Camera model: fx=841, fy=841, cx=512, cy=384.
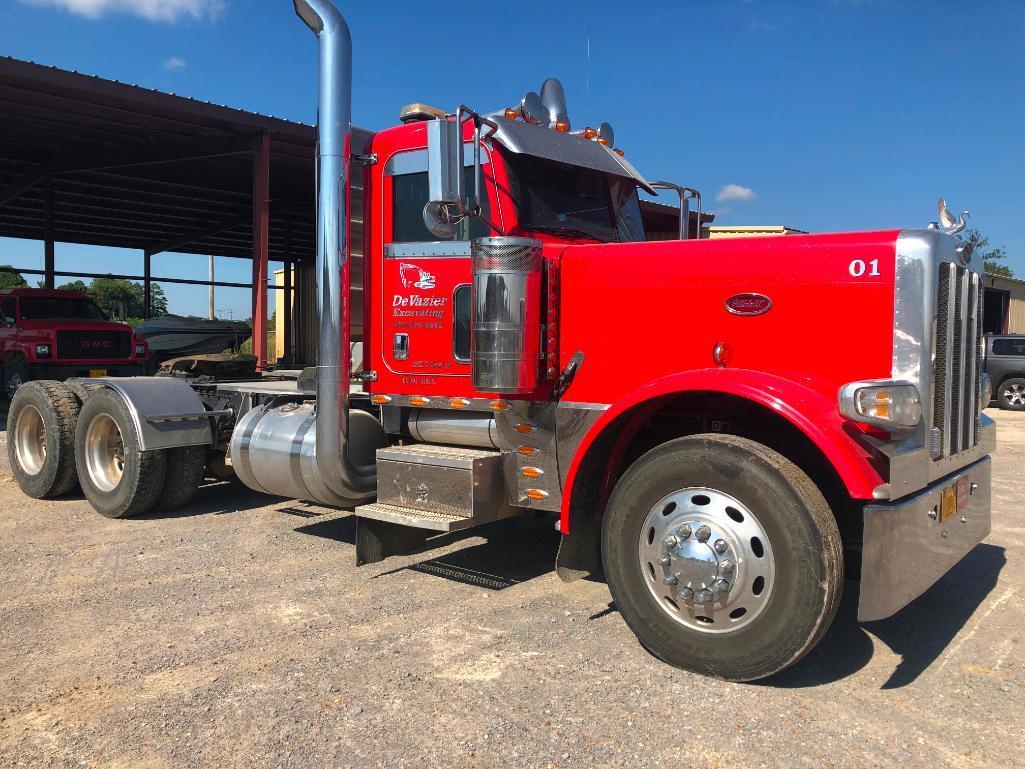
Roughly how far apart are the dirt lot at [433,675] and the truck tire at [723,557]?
0.21 meters

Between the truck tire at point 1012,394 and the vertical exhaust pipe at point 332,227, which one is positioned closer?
the vertical exhaust pipe at point 332,227

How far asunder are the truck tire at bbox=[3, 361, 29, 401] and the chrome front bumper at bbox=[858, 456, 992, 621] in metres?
14.9

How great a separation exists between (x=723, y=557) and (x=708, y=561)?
0.21 ft

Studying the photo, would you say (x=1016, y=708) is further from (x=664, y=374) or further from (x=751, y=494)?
(x=664, y=374)

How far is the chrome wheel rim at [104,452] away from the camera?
694 centimetres

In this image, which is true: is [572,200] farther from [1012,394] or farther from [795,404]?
[1012,394]

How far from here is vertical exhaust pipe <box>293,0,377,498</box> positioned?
497 cm

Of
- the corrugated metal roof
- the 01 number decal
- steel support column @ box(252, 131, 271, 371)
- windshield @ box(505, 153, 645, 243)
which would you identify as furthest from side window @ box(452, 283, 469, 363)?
steel support column @ box(252, 131, 271, 371)

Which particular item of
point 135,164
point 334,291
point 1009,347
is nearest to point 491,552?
point 334,291

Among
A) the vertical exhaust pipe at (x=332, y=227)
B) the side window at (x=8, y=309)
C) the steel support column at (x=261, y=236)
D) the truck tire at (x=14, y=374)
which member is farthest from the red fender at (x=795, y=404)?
the side window at (x=8, y=309)

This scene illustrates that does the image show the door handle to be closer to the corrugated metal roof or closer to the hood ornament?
the hood ornament

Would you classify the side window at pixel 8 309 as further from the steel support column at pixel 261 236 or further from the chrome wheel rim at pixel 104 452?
the chrome wheel rim at pixel 104 452

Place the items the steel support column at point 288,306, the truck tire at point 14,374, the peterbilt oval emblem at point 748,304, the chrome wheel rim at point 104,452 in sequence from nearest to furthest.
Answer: the peterbilt oval emblem at point 748,304 → the chrome wheel rim at point 104,452 → the truck tire at point 14,374 → the steel support column at point 288,306

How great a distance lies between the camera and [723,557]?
3441 mm
